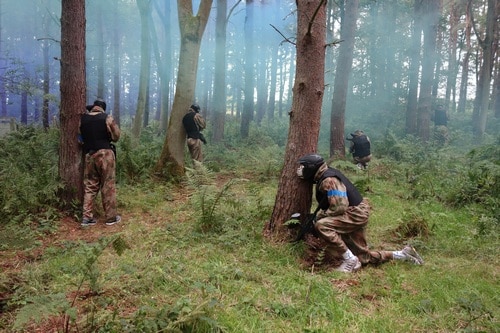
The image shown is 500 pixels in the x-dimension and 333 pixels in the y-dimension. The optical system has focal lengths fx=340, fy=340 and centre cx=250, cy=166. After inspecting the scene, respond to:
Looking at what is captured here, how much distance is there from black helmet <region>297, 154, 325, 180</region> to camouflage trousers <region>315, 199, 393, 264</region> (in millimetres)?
577

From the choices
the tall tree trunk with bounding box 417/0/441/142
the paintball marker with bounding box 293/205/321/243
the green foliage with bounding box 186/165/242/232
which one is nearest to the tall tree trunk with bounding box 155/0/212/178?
the green foliage with bounding box 186/165/242/232

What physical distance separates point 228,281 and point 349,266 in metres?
1.59

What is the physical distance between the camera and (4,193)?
18.1 ft

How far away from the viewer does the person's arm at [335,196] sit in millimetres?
4262

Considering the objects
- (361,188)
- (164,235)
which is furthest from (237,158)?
(164,235)

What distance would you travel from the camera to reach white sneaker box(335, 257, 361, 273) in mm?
4133

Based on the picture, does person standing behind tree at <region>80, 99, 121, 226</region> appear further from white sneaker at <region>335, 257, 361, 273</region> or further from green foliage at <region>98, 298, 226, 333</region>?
white sneaker at <region>335, 257, 361, 273</region>

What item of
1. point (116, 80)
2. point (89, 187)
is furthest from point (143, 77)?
point (89, 187)

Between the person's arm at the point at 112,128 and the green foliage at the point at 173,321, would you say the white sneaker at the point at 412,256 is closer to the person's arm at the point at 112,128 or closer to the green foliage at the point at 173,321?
the green foliage at the point at 173,321

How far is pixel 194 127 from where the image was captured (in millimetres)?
8969

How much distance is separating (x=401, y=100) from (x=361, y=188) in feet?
53.5

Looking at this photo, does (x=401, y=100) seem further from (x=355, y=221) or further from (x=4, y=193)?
(x=4, y=193)

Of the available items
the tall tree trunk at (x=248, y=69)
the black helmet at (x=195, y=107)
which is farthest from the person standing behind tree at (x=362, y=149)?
the tall tree trunk at (x=248, y=69)

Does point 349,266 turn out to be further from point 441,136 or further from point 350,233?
point 441,136
